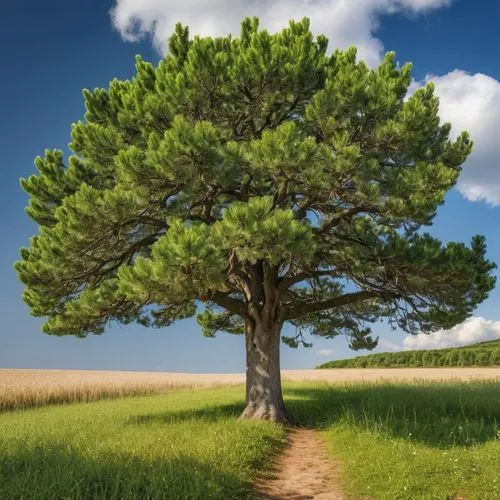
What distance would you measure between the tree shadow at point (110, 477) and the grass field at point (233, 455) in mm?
16

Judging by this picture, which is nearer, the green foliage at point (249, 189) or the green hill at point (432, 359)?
the green foliage at point (249, 189)

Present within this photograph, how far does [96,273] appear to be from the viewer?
14.1 metres

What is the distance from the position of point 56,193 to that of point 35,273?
2.53 meters

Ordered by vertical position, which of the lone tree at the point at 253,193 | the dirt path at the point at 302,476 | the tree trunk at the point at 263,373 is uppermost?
the lone tree at the point at 253,193

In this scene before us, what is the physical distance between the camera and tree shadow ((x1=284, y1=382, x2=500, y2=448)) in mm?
10406

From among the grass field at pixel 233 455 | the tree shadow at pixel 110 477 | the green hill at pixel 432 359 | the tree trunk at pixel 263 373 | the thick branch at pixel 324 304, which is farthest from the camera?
the green hill at pixel 432 359

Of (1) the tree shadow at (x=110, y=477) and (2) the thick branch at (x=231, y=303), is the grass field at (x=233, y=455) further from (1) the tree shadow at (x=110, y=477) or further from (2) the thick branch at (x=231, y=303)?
(2) the thick branch at (x=231, y=303)

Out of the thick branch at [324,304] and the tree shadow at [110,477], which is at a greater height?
the thick branch at [324,304]

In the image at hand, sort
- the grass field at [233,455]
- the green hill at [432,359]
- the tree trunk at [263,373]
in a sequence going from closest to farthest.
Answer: the grass field at [233,455] → the tree trunk at [263,373] → the green hill at [432,359]

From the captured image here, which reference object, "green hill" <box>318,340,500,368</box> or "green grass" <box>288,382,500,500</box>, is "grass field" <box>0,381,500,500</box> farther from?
"green hill" <box>318,340,500,368</box>

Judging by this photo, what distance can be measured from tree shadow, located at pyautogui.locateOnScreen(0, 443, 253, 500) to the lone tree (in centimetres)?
378

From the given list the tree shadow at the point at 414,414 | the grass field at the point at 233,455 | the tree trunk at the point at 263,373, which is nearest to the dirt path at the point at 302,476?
the grass field at the point at 233,455

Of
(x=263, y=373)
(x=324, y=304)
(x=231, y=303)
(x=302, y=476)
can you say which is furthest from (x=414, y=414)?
(x=231, y=303)

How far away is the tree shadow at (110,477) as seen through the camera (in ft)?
19.1
